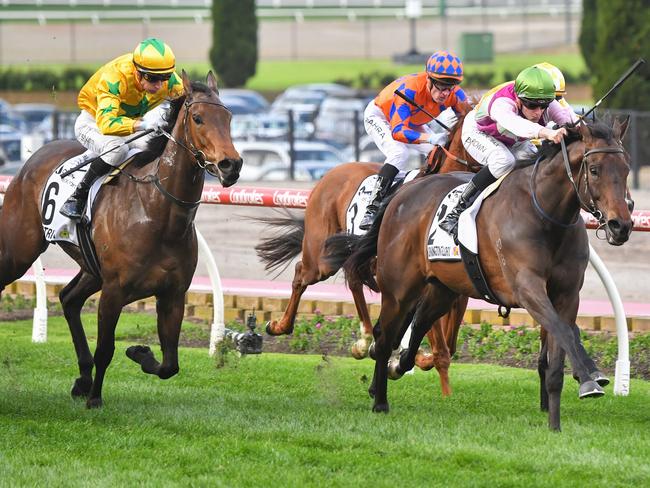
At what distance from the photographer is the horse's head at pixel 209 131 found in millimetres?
7113

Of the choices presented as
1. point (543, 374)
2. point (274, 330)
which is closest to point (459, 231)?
point (543, 374)

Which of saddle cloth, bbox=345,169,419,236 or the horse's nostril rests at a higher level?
the horse's nostril

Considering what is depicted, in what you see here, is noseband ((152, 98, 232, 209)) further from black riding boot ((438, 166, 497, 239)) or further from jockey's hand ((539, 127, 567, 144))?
jockey's hand ((539, 127, 567, 144))

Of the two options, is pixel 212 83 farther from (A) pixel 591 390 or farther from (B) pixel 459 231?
(A) pixel 591 390

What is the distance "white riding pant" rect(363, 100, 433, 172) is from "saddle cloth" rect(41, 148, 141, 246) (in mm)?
1901

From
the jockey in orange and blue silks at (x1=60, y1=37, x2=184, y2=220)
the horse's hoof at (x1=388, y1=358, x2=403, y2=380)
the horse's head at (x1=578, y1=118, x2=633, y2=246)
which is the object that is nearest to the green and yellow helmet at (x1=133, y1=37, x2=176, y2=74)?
the jockey in orange and blue silks at (x1=60, y1=37, x2=184, y2=220)

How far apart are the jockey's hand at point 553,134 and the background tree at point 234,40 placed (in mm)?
33641

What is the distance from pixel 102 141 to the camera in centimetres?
805

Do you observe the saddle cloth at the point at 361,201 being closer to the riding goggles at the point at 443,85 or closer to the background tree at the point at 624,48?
the riding goggles at the point at 443,85

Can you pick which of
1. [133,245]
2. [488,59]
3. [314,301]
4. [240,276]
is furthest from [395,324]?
[488,59]

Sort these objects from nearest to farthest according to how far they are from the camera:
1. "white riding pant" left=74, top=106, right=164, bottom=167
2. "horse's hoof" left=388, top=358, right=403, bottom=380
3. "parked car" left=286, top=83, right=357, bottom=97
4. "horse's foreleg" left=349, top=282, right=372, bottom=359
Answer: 1. "white riding pant" left=74, top=106, right=164, bottom=167
2. "horse's hoof" left=388, top=358, right=403, bottom=380
3. "horse's foreleg" left=349, top=282, right=372, bottom=359
4. "parked car" left=286, top=83, right=357, bottom=97

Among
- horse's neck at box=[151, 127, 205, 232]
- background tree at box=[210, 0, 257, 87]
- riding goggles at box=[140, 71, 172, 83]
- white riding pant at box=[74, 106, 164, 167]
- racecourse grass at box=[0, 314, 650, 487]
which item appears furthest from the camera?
background tree at box=[210, 0, 257, 87]

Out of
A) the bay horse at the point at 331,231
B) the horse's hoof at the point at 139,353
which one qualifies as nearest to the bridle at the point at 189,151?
the horse's hoof at the point at 139,353

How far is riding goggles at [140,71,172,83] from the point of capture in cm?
778
